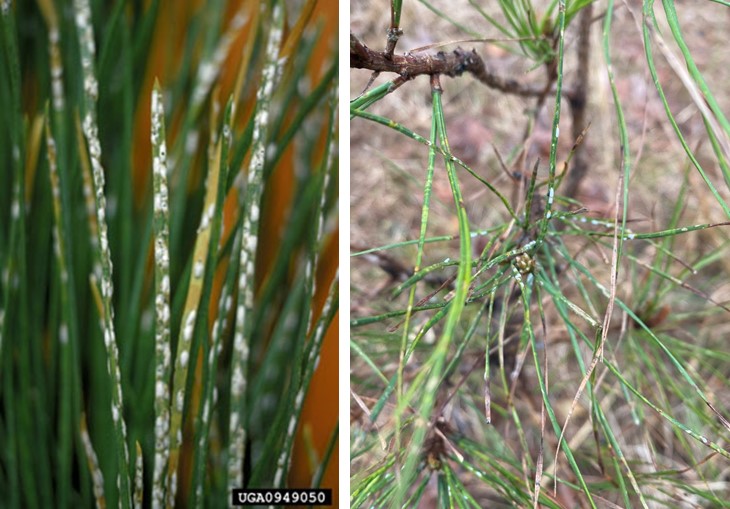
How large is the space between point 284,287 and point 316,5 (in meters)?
0.18

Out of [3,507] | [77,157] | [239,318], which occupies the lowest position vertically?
[3,507]

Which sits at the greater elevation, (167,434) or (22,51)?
(22,51)

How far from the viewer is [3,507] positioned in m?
0.48

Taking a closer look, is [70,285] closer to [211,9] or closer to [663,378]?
[211,9]

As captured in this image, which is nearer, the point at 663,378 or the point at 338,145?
the point at 338,145

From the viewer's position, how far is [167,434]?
46 centimetres

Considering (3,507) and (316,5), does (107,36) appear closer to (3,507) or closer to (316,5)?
(316,5)

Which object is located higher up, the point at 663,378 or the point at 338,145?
the point at 338,145

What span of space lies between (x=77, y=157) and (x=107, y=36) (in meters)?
0.08

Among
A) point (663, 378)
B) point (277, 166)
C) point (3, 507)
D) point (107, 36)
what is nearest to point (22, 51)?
point (107, 36)

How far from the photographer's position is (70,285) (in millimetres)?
455

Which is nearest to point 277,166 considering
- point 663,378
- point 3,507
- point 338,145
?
point 338,145

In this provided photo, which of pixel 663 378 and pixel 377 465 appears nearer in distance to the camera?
pixel 377 465

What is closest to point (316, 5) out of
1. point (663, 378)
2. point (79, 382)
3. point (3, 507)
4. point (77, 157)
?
point (77, 157)
